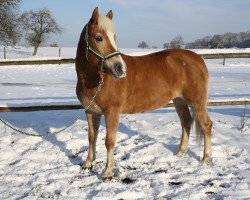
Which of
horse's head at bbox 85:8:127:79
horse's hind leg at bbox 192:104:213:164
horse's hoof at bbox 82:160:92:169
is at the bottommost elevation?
horse's hoof at bbox 82:160:92:169

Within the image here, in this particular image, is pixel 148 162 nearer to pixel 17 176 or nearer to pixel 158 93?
pixel 158 93

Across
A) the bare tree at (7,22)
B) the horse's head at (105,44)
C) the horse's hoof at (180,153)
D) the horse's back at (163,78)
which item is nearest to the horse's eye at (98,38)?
the horse's head at (105,44)

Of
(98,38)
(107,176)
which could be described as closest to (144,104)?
(107,176)

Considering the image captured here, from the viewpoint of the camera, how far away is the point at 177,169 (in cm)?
405

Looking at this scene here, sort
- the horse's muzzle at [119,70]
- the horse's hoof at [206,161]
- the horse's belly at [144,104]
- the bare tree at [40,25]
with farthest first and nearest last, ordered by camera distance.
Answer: the bare tree at [40,25], the horse's hoof at [206,161], the horse's belly at [144,104], the horse's muzzle at [119,70]

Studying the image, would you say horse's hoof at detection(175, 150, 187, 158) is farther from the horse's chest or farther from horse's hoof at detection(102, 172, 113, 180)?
the horse's chest

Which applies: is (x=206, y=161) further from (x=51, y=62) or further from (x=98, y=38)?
(x=51, y=62)

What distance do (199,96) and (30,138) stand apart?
2.74 m

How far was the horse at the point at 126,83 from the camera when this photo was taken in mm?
3533

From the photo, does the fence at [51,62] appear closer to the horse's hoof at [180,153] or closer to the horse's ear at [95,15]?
the horse's hoof at [180,153]

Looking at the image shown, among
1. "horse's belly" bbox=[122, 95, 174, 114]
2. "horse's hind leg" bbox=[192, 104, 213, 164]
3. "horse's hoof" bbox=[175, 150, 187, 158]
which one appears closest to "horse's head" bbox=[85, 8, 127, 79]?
"horse's belly" bbox=[122, 95, 174, 114]

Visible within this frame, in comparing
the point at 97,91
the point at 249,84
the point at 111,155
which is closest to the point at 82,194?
the point at 111,155

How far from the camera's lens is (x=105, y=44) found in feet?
11.5

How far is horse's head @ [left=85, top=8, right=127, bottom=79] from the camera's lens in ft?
11.2
